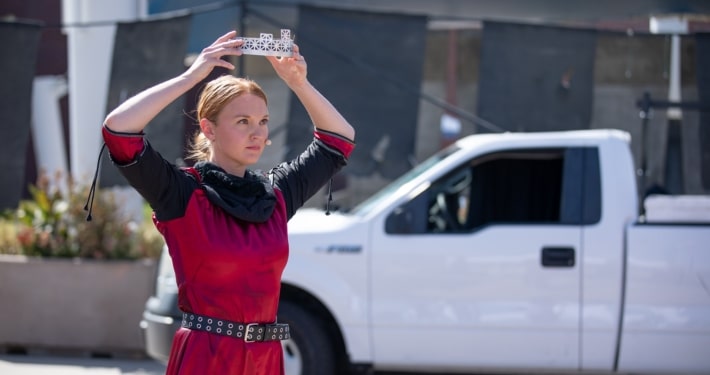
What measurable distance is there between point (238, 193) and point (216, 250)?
0.22 meters

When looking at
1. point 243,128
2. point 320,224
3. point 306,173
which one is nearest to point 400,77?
point 320,224

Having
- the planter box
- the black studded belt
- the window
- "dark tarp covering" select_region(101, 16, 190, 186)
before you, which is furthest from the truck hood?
the black studded belt

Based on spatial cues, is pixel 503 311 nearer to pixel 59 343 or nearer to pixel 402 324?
pixel 402 324

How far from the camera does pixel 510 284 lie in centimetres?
607

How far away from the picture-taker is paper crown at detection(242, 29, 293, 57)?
2.72 metres

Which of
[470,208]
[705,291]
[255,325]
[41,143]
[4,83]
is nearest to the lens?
[255,325]

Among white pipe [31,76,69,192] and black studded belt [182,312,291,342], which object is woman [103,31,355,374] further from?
white pipe [31,76,69,192]

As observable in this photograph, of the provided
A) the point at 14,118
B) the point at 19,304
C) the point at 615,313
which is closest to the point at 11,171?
the point at 14,118

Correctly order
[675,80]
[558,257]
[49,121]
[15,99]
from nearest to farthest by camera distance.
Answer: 1. [558,257]
2. [15,99]
3. [675,80]
4. [49,121]

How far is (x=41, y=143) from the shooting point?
55.3 ft

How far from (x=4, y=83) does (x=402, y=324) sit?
4.84 m

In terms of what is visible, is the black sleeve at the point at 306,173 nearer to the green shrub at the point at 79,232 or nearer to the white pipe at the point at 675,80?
the green shrub at the point at 79,232

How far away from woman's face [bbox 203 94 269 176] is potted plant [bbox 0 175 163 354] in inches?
222

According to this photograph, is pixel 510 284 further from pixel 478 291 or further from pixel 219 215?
pixel 219 215
